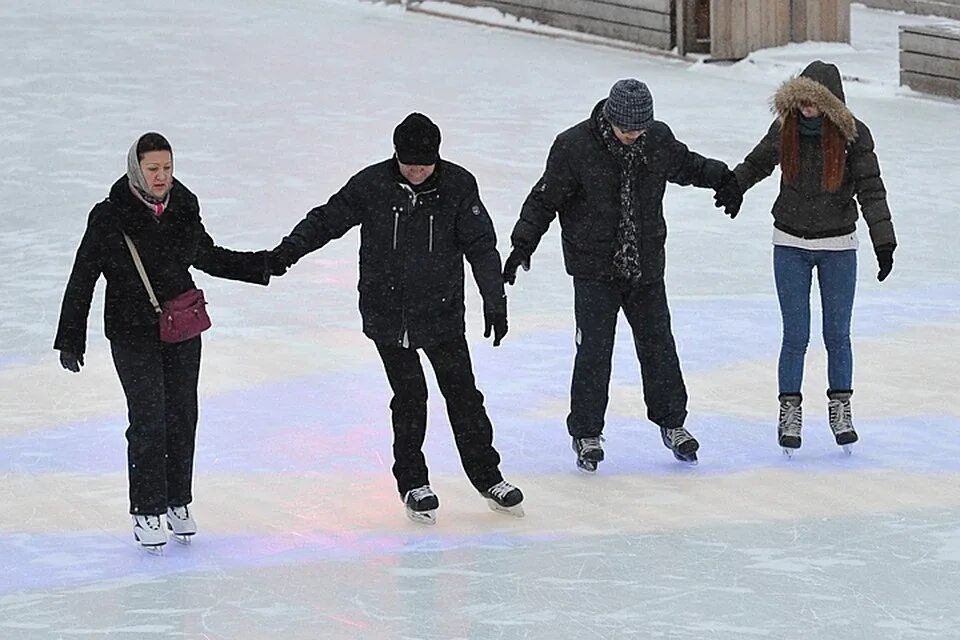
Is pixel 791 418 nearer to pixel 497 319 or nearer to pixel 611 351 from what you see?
pixel 611 351

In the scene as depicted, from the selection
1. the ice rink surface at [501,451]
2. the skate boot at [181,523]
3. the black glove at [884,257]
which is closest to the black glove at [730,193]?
the black glove at [884,257]

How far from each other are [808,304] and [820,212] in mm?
377

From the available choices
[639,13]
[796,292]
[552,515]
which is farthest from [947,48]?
[552,515]

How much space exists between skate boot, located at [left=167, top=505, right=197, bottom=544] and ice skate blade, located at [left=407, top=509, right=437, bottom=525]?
2.24 ft

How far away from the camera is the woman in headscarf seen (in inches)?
209

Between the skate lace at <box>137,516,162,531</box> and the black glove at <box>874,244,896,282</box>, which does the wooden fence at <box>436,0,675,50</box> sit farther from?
the skate lace at <box>137,516,162,531</box>

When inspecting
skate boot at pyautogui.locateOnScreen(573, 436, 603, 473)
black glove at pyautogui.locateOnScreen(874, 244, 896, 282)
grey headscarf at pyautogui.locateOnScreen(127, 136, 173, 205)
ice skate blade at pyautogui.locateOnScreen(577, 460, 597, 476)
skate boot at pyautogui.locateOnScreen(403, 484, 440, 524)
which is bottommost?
ice skate blade at pyautogui.locateOnScreen(577, 460, 597, 476)

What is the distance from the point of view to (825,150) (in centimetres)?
620

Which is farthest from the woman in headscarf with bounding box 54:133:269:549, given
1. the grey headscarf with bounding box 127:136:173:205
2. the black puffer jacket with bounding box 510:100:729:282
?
the black puffer jacket with bounding box 510:100:729:282

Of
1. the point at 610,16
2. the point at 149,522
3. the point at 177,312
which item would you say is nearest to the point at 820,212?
the point at 177,312

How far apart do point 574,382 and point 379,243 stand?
1065 mm

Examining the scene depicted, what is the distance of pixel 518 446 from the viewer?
6.66m

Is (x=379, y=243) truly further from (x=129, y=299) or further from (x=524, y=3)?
(x=524, y=3)

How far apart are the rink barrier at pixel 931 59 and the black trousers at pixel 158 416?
9.95m
